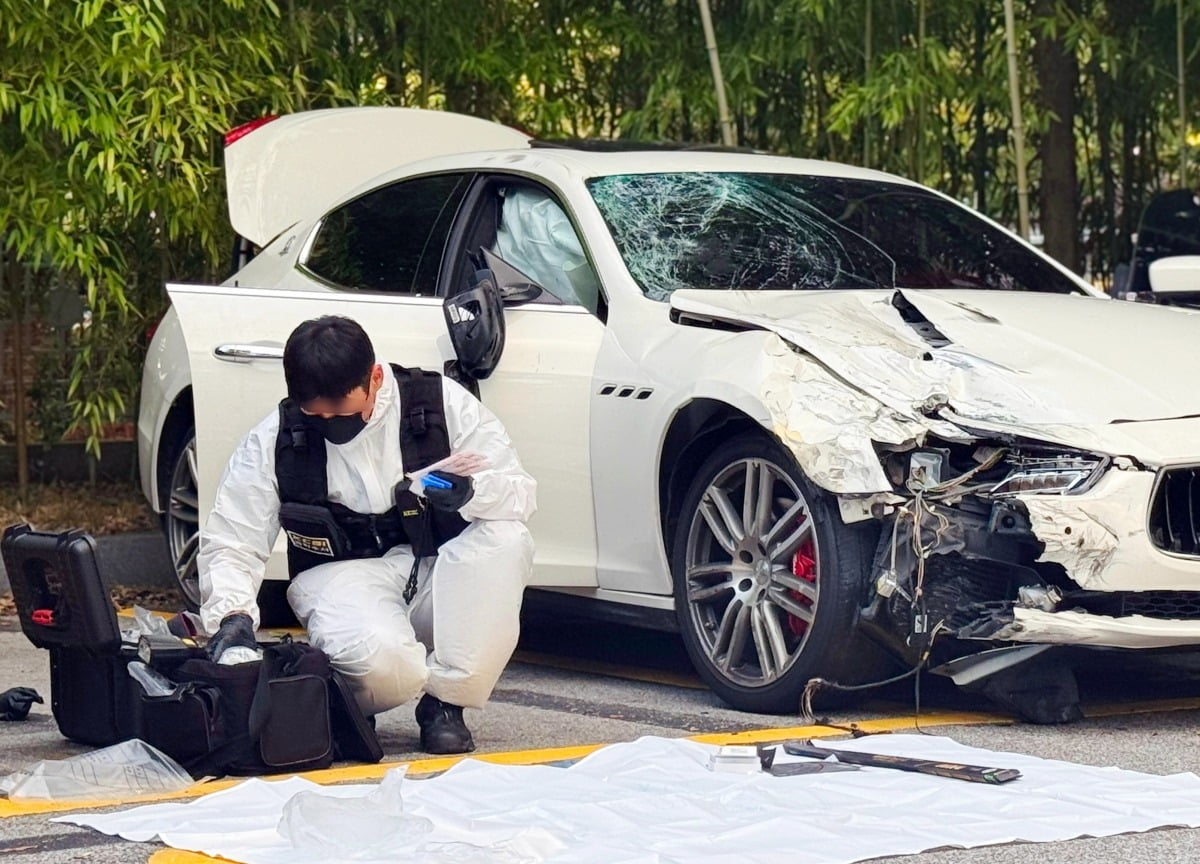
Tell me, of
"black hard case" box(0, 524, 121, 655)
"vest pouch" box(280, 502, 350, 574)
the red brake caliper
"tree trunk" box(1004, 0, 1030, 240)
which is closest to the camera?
"black hard case" box(0, 524, 121, 655)

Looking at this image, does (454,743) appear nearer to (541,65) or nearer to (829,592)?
(829,592)

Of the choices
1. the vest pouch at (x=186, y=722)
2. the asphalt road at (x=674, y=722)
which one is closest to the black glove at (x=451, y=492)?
the asphalt road at (x=674, y=722)

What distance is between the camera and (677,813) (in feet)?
14.2

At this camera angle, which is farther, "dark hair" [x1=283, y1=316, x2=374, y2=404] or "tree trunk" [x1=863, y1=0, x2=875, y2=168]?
"tree trunk" [x1=863, y1=0, x2=875, y2=168]

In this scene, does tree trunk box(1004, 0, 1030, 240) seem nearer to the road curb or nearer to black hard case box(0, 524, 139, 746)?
the road curb

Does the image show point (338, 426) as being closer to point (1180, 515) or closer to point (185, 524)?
point (1180, 515)

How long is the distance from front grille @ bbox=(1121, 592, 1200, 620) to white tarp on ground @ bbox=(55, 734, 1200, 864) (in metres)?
0.62

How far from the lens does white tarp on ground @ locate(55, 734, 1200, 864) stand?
3986mm

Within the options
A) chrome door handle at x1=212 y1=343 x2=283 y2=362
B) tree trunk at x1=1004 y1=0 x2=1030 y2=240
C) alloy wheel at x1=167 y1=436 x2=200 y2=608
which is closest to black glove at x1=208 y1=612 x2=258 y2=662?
chrome door handle at x1=212 y1=343 x2=283 y2=362

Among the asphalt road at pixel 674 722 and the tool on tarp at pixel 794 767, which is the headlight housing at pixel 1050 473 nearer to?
the asphalt road at pixel 674 722

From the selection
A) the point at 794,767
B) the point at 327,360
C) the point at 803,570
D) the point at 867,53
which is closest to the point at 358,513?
the point at 327,360

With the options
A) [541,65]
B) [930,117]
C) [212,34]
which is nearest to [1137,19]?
[930,117]

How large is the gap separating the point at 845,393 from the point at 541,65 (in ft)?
15.5

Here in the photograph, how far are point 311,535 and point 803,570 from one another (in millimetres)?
1267
